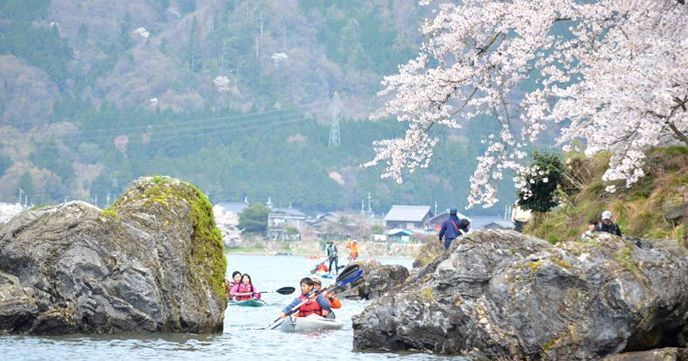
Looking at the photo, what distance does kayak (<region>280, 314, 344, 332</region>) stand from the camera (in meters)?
31.6

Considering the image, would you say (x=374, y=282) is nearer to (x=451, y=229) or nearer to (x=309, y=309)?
(x=451, y=229)

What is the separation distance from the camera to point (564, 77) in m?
28.5

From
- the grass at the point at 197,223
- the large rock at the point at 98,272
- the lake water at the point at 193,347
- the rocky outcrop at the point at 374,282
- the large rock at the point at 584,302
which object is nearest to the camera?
the large rock at the point at 584,302

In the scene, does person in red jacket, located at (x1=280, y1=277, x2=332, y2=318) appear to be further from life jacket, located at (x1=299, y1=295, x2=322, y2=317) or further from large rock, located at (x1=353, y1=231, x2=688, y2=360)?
large rock, located at (x1=353, y1=231, x2=688, y2=360)

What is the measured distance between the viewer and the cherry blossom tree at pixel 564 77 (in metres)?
22.2

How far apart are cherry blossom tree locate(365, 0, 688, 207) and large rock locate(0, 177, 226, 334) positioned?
18.0 feet

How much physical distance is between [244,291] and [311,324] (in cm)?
1222

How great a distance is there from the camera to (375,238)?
198m

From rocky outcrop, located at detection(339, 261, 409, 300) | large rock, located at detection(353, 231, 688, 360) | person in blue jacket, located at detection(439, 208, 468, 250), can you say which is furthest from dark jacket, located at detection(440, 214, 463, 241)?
rocky outcrop, located at detection(339, 261, 409, 300)

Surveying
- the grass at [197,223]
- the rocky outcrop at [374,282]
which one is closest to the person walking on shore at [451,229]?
the grass at [197,223]

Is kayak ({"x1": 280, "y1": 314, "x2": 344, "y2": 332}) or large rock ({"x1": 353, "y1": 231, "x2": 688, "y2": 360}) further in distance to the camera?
kayak ({"x1": 280, "y1": 314, "x2": 344, "y2": 332})

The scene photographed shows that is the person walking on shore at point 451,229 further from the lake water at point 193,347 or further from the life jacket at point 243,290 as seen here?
the life jacket at point 243,290

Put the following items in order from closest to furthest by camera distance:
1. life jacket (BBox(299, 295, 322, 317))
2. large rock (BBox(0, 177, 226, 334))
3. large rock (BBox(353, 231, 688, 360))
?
1. large rock (BBox(353, 231, 688, 360))
2. large rock (BBox(0, 177, 226, 334))
3. life jacket (BBox(299, 295, 322, 317))

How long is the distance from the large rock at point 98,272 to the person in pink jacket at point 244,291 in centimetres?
1402
